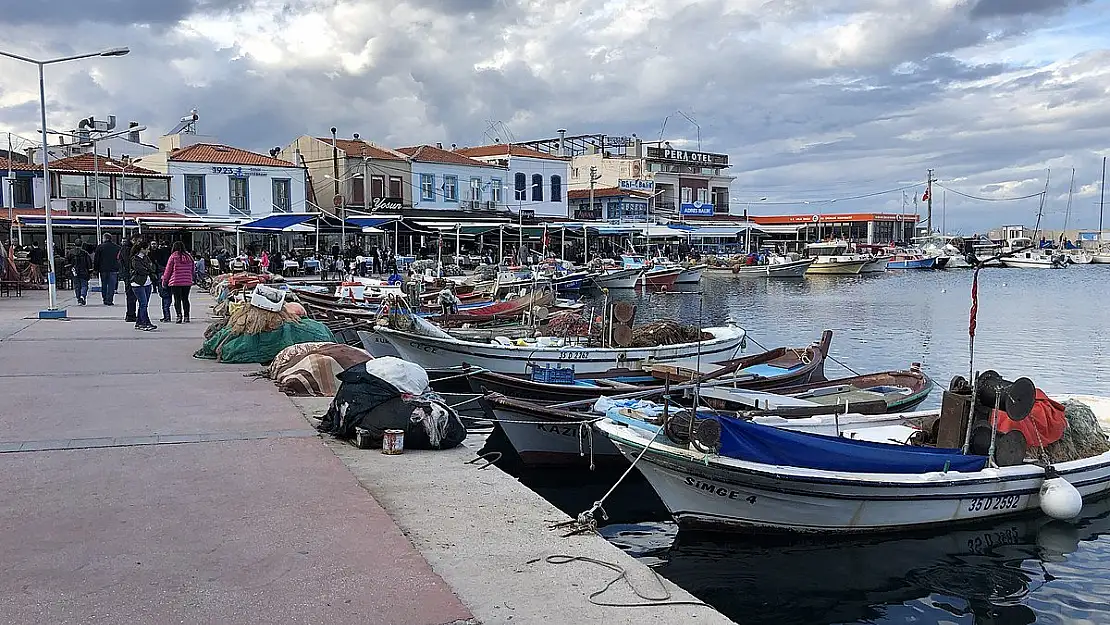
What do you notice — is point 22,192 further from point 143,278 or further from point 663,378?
point 663,378

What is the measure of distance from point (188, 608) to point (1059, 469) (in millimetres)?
8589

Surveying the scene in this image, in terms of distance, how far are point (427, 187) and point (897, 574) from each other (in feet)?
171

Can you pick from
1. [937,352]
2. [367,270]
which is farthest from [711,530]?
[367,270]

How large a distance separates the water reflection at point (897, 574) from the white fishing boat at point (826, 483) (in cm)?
23

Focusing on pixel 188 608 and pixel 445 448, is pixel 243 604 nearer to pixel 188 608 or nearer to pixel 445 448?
pixel 188 608

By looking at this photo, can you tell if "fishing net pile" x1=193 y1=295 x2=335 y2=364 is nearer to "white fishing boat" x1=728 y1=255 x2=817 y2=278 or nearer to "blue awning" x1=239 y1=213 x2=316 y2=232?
"blue awning" x1=239 y1=213 x2=316 y2=232

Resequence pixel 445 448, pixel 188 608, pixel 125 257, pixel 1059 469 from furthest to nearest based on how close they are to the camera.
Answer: pixel 125 257 < pixel 1059 469 < pixel 445 448 < pixel 188 608

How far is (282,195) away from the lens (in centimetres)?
5169

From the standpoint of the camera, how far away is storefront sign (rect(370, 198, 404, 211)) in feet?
183

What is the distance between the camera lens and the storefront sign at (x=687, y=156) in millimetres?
81375

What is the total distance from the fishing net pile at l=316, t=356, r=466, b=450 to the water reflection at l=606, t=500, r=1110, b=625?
2.24 meters

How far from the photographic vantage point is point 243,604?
4.87m

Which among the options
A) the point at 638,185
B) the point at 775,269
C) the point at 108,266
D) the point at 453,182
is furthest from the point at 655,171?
the point at 108,266

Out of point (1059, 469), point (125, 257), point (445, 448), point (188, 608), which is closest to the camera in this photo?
point (188, 608)
